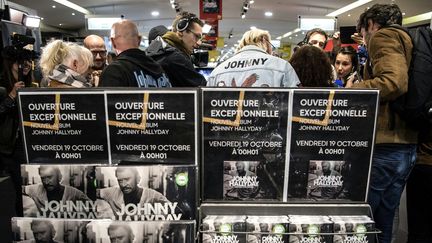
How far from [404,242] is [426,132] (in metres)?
1.41

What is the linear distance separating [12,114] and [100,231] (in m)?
2.38

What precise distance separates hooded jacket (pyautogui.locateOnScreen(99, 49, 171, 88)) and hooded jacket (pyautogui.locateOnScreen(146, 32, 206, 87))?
548 mm

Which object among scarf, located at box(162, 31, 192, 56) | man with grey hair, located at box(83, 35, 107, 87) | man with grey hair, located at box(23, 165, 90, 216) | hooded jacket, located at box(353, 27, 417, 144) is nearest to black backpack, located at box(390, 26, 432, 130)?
hooded jacket, located at box(353, 27, 417, 144)

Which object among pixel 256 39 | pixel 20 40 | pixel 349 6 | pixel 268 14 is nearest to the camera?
pixel 256 39

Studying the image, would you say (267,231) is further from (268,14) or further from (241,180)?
(268,14)

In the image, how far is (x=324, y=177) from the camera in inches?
49.1

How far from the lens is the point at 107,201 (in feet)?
3.72

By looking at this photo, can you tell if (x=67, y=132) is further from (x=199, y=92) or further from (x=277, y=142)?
(x=277, y=142)

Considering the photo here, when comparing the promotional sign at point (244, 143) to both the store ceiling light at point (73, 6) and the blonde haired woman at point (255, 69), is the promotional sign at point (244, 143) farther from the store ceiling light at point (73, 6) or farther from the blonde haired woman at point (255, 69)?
the store ceiling light at point (73, 6)

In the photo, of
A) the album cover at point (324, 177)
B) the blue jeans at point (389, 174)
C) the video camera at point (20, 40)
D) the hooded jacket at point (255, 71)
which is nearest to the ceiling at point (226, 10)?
the video camera at point (20, 40)

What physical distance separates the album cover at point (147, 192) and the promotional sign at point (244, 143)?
0.45 ft

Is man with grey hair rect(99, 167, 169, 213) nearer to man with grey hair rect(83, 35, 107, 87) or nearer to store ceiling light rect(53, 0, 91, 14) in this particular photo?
man with grey hair rect(83, 35, 107, 87)

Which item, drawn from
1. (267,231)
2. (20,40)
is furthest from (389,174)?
(20,40)

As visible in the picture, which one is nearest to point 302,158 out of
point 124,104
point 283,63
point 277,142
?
point 277,142
